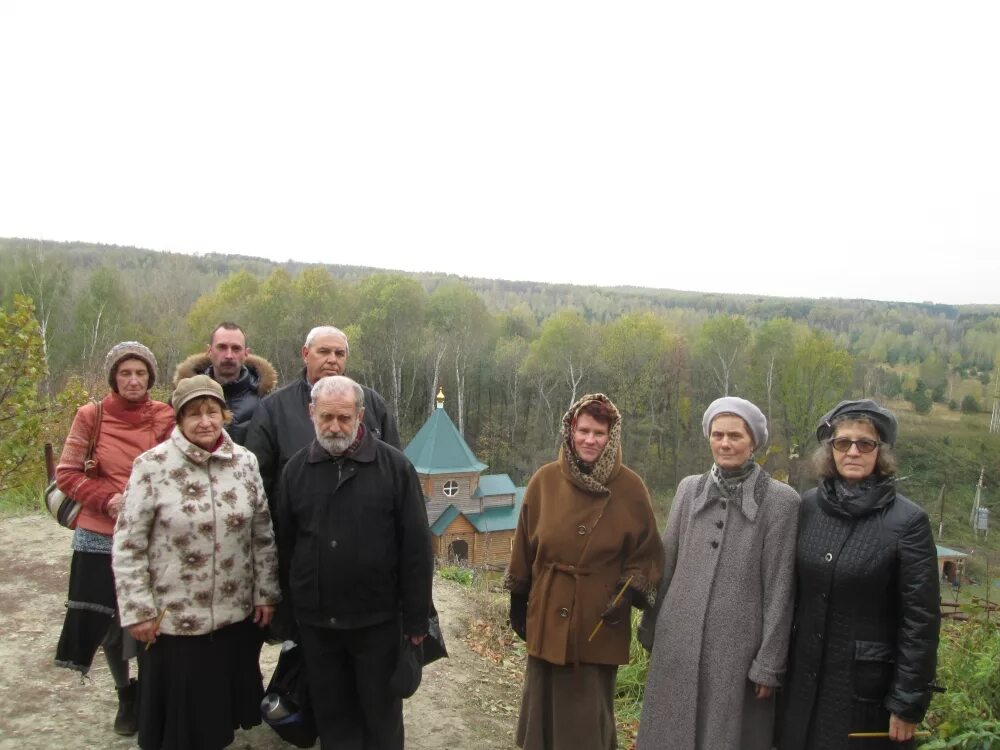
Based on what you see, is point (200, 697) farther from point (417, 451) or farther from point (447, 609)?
point (417, 451)

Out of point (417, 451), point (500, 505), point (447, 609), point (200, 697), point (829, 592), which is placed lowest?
point (500, 505)

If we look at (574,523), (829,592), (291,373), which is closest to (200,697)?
(574,523)

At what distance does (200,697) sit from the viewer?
2.77 meters

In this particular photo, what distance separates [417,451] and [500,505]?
3.35m

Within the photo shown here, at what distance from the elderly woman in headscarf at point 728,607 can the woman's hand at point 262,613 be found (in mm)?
1628

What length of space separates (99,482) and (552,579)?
6.80ft

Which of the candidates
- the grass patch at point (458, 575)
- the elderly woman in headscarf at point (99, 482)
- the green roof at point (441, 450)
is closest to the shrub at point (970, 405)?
the green roof at point (441, 450)

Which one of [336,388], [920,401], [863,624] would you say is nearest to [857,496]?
[863,624]

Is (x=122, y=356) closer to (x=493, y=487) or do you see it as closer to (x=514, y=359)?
(x=493, y=487)

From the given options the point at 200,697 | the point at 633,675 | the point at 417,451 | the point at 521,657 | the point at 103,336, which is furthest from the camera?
the point at 103,336

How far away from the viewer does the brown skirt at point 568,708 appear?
2920 mm

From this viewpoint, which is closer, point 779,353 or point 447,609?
point 447,609

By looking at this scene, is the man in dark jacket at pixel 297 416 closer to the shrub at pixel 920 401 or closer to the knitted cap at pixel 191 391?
the knitted cap at pixel 191 391

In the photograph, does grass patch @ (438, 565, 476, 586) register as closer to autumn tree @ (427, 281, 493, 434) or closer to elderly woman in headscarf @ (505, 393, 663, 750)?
elderly woman in headscarf @ (505, 393, 663, 750)
